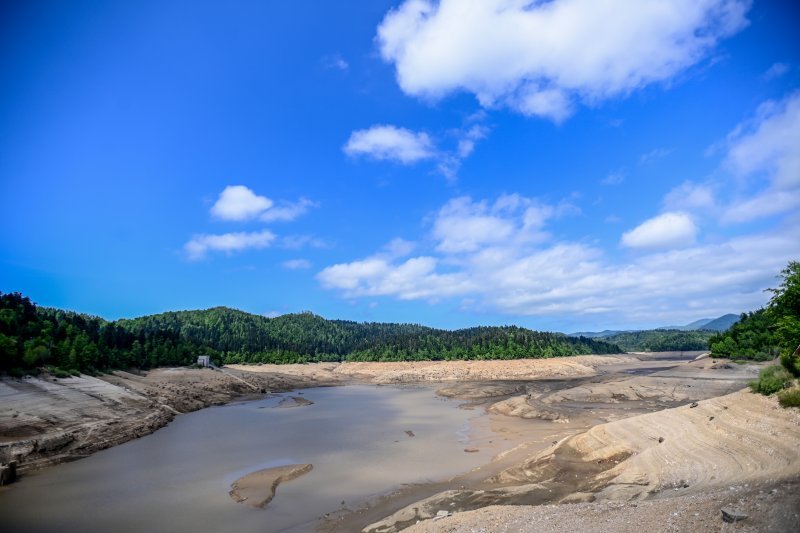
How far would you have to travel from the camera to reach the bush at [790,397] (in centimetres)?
1616

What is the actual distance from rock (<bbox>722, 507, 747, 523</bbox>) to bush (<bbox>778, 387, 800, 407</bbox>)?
36.6 ft

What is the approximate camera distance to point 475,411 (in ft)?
165

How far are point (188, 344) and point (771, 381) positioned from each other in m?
113

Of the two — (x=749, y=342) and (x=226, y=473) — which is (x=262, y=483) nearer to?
(x=226, y=473)

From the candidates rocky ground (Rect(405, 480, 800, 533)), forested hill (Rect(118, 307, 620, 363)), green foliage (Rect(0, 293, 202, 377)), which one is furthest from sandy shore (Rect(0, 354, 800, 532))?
forested hill (Rect(118, 307, 620, 363))

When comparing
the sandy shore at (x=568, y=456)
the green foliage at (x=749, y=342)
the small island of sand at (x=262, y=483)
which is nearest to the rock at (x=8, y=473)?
the sandy shore at (x=568, y=456)

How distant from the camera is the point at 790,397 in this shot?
16.5m

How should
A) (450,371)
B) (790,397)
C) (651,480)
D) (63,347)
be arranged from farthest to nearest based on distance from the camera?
(450,371) → (63,347) → (790,397) → (651,480)

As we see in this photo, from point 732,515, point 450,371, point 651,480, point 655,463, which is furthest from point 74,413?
point 450,371

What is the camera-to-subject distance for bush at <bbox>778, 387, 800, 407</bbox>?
1616 cm

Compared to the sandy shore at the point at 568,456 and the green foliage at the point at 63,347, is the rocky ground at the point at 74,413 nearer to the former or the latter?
the sandy shore at the point at 568,456

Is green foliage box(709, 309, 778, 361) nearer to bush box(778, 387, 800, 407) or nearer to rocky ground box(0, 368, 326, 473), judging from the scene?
bush box(778, 387, 800, 407)

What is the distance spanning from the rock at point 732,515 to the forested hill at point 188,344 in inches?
1970

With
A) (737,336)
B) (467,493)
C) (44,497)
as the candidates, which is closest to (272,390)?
(44,497)
